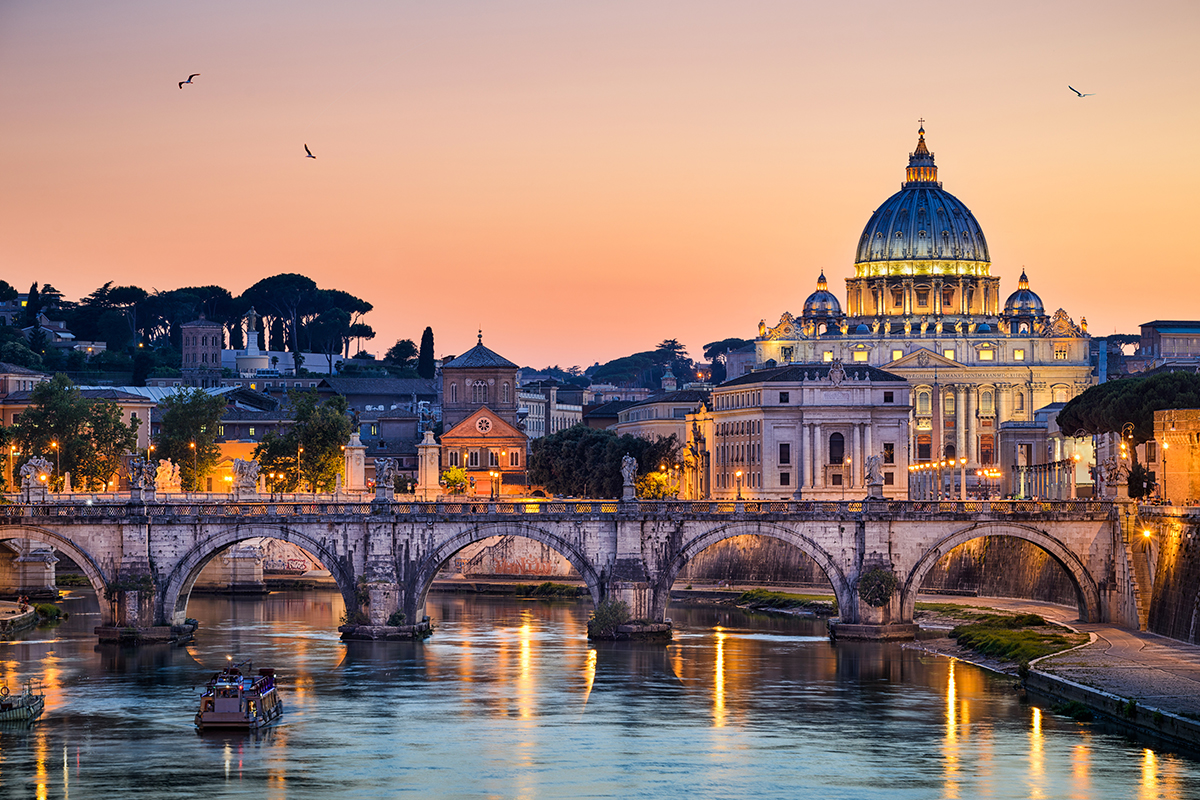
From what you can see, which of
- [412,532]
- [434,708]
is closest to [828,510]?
[412,532]

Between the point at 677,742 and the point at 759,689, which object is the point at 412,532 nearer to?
the point at 759,689

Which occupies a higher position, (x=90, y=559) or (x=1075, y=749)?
(x=90, y=559)

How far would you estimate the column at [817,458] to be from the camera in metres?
152

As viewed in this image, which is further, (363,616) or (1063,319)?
(1063,319)

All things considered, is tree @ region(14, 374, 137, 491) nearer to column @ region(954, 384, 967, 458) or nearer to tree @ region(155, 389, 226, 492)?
tree @ region(155, 389, 226, 492)

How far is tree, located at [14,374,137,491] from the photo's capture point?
124 m

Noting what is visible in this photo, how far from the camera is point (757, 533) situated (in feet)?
268

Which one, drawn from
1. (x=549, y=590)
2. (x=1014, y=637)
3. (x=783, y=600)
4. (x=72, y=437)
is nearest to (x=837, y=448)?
(x=549, y=590)

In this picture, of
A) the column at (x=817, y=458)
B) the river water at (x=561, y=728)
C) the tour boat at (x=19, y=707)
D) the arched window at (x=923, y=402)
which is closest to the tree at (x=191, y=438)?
the column at (x=817, y=458)

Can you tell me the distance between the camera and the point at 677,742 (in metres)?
60.0

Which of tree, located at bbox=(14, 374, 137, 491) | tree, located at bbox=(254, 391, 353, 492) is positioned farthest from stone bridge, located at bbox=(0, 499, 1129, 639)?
tree, located at bbox=(254, 391, 353, 492)

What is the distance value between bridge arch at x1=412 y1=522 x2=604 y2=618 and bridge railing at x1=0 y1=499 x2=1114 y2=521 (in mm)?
598

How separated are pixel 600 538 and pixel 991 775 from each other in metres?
29.4

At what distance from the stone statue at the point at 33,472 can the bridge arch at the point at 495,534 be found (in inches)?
821
